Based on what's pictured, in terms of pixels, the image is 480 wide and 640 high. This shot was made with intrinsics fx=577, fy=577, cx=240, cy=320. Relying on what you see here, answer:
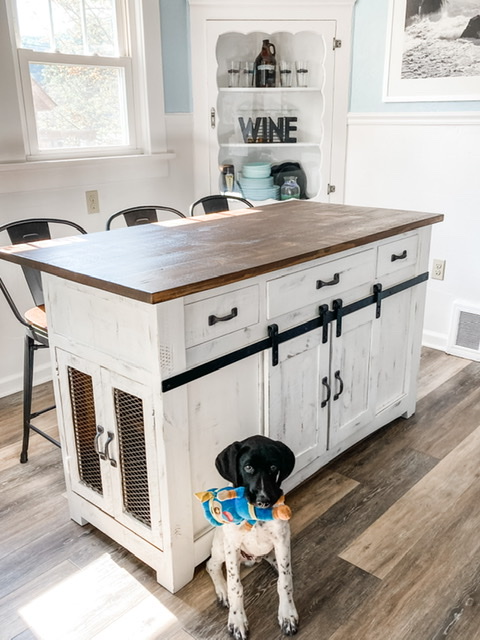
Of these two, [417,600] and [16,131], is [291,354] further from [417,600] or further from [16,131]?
[16,131]

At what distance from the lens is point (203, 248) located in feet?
6.07

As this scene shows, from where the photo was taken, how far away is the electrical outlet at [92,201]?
3.07 m

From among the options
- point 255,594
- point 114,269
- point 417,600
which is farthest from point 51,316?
point 417,600

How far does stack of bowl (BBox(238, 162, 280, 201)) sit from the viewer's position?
3766 millimetres

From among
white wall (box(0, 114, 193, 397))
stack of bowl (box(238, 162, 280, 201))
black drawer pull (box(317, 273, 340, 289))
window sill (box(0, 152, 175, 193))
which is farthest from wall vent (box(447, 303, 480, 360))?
window sill (box(0, 152, 175, 193))

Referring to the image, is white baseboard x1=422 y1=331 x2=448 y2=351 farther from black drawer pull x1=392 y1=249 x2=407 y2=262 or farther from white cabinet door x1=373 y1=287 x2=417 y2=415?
black drawer pull x1=392 y1=249 x2=407 y2=262

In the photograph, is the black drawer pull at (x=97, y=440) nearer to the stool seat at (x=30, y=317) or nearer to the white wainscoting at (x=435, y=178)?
the stool seat at (x=30, y=317)

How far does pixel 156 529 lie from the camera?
5.34 feet

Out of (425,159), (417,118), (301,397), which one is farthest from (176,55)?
(301,397)

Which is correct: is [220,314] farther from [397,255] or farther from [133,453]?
[397,255]

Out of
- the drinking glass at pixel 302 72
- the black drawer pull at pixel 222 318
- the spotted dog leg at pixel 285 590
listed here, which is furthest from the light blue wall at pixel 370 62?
the spotted dog leg at pixel 285 590

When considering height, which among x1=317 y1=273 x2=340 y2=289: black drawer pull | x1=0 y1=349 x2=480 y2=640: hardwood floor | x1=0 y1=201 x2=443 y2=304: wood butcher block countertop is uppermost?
x1=0 y1=201 x2=443 y2=304: wood butcher block countertop

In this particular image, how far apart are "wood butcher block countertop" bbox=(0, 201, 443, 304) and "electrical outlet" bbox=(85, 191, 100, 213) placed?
0.91m

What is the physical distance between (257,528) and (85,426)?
66cm
